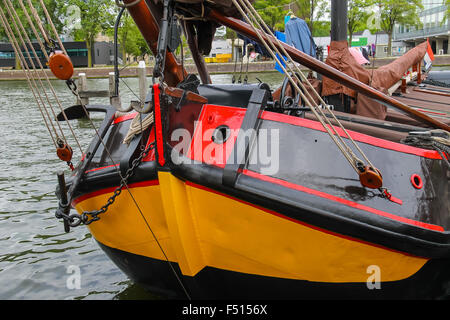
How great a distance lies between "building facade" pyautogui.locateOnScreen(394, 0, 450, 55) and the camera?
2028 inches

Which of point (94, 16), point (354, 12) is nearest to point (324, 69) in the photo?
point (354, 12)

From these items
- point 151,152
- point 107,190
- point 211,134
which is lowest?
point 107,190

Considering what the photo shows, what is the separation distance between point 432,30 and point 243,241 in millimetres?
60091

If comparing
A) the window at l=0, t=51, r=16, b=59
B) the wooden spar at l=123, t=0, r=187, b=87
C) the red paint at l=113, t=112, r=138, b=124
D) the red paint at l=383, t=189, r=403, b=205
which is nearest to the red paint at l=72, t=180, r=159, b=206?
the red paint at l=113, t=112, r=138, b=124

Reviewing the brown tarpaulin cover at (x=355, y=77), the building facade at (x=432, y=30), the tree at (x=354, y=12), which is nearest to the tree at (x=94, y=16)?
the tree at (x=354, y=12)

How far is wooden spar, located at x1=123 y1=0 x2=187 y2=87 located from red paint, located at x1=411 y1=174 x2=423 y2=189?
6.16 feet

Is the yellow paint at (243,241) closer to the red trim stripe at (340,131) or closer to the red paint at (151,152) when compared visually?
the red paint at (151,152)

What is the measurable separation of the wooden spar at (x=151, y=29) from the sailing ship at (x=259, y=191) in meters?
0.01

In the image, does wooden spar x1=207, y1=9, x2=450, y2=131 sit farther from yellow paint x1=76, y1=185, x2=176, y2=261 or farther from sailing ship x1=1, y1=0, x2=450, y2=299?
yellow paint x1=76, y1=185, x2=176, y2=261

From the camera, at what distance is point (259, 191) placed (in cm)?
315

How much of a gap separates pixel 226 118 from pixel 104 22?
43493 mm

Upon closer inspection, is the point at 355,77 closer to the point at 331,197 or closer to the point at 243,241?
the point at 331,197
